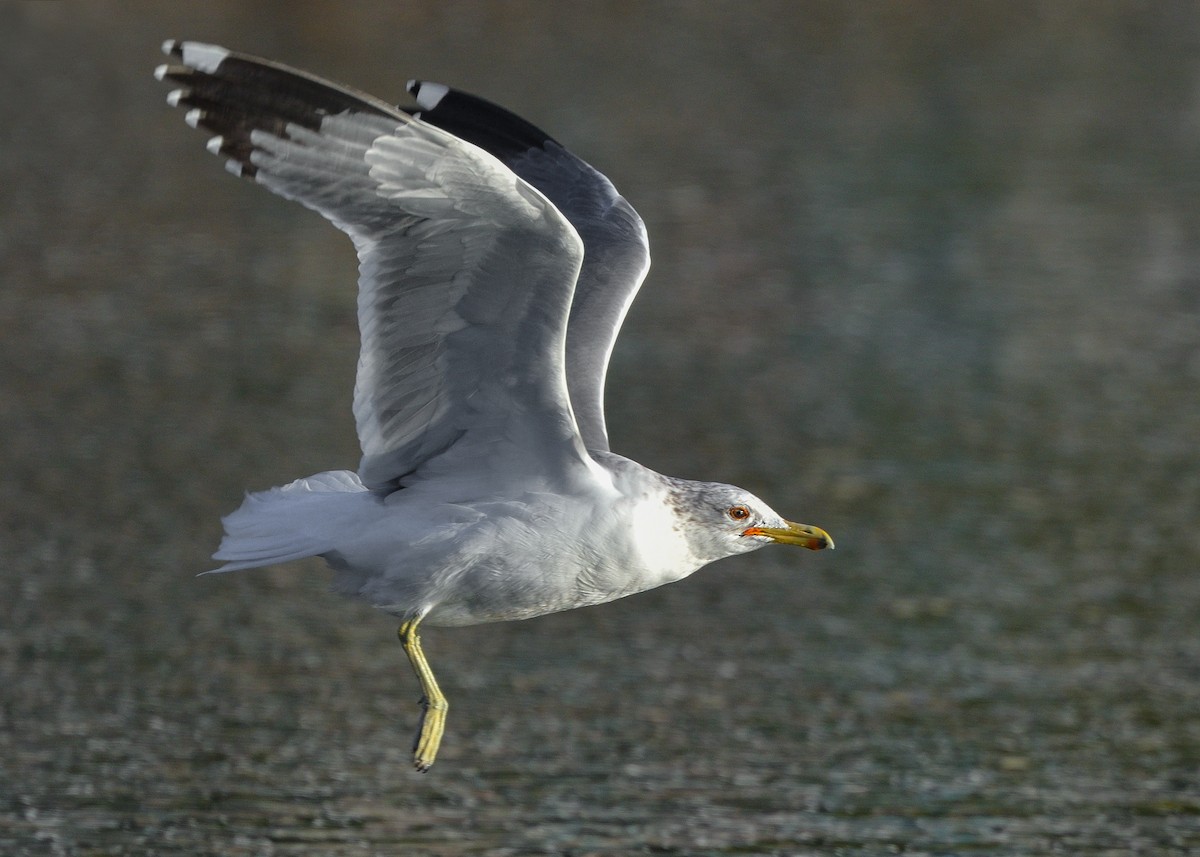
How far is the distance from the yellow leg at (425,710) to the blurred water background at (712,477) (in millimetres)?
1420

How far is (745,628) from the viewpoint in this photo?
34.6 ft

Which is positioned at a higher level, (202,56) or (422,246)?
(202,56)

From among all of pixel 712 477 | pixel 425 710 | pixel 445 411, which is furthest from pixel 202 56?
pixel 712 477

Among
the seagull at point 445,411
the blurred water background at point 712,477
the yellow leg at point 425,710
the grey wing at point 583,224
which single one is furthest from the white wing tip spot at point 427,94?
the blurred water background at point 712,477

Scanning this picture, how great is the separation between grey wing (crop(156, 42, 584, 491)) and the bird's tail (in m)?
0.33

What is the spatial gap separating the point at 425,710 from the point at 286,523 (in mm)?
733

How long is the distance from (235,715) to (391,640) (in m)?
1.13

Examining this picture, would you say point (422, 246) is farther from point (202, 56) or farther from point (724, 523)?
point (724, 523)

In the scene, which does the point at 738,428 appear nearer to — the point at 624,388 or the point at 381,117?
the point at 624,388

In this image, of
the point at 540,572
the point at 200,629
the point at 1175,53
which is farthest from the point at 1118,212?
the point at 540,572

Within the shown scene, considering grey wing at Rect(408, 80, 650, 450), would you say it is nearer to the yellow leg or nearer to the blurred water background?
the yellow leg

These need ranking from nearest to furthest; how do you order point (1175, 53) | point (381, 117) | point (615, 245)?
point (381, 117) → point (615, 245) → point (1175, 53)

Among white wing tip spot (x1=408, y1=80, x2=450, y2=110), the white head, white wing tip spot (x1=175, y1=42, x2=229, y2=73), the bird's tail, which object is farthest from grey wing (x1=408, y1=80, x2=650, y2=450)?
white wing tip spot (x1=175, y1=42, x2=229, y2=73)

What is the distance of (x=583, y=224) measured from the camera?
25.6 ft
